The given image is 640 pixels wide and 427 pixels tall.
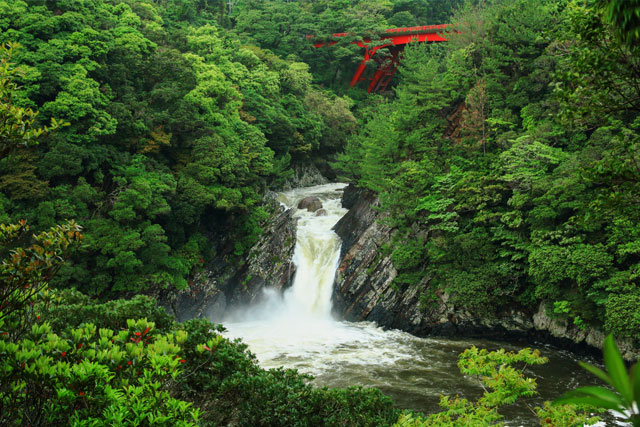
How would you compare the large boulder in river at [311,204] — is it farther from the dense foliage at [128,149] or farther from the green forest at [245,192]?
the dense foliage at [128,149]

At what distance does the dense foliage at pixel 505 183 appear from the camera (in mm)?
12633

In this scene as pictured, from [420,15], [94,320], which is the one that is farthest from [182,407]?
[420,15]

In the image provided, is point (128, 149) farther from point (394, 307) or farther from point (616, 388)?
point (616, 388)

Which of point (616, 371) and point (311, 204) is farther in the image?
point (311, 204)

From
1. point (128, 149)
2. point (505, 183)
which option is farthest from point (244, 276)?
point (505, 183)

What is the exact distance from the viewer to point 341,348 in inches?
599

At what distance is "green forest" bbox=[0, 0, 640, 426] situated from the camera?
4094 mm

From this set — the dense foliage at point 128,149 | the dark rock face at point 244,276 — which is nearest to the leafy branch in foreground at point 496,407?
the dense foliage at point 128,149

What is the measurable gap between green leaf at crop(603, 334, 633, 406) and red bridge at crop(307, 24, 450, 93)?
36.2 metres

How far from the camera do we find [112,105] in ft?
54.3

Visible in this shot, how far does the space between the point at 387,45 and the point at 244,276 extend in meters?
26.0

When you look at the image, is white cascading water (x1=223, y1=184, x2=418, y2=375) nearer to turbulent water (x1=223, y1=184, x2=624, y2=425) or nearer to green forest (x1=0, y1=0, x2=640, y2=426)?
turbulent water (x1=223, y1=184, x2=624, y2=425)

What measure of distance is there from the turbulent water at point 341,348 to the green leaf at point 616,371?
8075 mm

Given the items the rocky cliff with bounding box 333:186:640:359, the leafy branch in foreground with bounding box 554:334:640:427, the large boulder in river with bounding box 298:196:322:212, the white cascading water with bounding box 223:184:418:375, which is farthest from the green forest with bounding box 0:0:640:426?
the leafy branch in foreground with bounding box 554:334:640:427
